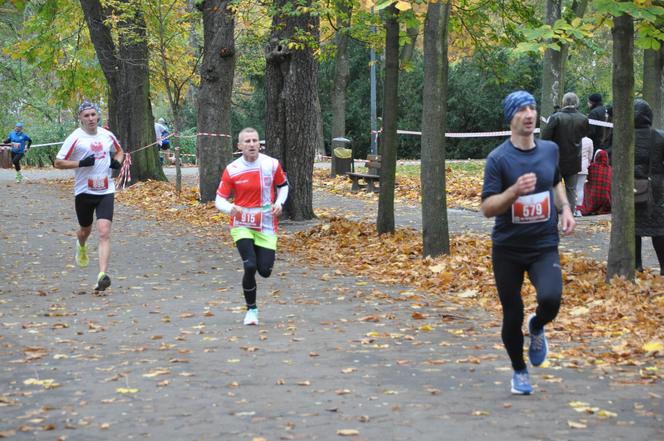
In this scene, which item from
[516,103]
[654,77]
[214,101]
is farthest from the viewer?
[214,101]

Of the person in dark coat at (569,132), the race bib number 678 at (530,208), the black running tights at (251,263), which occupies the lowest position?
the black running tights at (251,263)

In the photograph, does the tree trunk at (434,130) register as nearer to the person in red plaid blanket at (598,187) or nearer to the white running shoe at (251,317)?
the person in red plaid blanket at (598,187)

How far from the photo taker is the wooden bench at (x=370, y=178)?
26.3 m

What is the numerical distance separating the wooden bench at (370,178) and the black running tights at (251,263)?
1567 centimetres

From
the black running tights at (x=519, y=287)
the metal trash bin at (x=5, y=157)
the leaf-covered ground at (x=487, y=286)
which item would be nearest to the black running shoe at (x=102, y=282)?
the leaf-covered ground at (x=487, y=286)

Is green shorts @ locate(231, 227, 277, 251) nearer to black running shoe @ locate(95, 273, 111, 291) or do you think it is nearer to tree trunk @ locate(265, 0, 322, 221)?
black running shoe @ locate(95, 273, 111, 291)

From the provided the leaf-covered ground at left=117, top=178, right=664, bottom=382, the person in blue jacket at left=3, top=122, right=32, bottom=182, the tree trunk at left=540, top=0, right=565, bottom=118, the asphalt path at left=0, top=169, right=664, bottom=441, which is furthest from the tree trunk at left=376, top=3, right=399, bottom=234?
the person in blue jacket at left=3, top=122, right=32, bottom=182

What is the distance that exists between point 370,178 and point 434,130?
12.3 meters

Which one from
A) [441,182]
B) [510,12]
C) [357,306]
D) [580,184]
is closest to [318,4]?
[510,12]

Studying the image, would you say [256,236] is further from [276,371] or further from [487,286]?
[487,286]

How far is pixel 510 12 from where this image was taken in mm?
16812

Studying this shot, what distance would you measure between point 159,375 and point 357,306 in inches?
142

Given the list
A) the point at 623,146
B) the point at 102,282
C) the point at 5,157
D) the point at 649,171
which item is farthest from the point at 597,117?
the point at 5,157

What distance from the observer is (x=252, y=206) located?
405 inches
